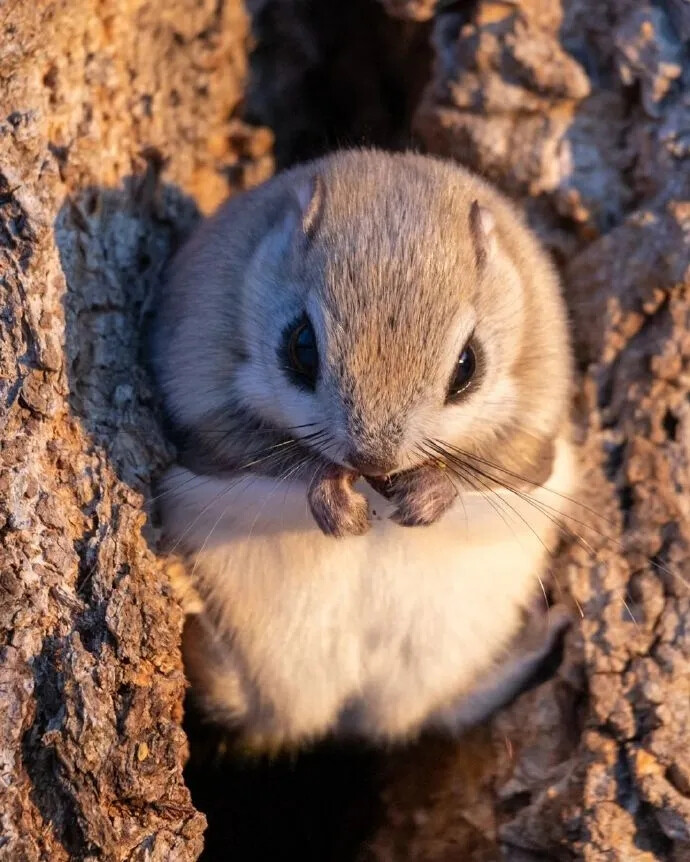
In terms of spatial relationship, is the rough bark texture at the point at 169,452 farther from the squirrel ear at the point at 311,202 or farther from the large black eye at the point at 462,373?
the large black eye at the point at 462,373

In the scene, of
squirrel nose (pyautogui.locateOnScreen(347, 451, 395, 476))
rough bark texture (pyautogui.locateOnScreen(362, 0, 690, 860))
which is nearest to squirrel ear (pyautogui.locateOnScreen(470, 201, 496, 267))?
squirrel nose (pyautogui.locateOnScreen(347, 451, 395, 476))

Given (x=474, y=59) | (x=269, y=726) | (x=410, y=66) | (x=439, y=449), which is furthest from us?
(x=410, y=66)

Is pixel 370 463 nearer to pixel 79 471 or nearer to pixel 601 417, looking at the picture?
pixel 79 471

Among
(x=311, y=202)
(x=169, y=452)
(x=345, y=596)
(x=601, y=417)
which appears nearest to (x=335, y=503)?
(x=345, y=596)

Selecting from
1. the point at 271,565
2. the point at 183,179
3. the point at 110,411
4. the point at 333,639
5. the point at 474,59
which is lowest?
the point at 333,639

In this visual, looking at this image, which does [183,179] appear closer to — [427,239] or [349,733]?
[427,239]

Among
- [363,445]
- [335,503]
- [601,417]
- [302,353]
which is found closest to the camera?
[363,445]

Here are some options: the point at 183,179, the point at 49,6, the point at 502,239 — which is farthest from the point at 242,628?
the point at 49,6

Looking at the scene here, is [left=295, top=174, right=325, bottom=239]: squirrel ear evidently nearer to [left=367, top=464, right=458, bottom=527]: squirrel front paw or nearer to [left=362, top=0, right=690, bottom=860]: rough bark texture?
[left=367, top=464, right=458, bottom=527]: squirrel front paw
